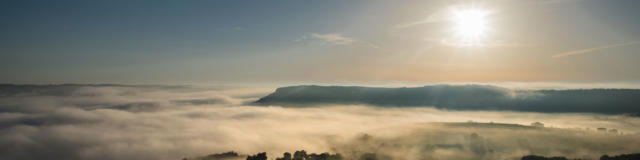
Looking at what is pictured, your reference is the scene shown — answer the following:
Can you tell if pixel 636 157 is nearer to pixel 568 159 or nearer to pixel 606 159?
pixel 606 159

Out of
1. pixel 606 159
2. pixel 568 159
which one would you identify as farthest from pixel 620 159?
pixel 568 159

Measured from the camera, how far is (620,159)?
631ft

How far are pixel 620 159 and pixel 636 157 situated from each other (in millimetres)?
9986

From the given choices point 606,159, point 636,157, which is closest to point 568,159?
point 606,159

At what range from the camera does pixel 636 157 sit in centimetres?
19325

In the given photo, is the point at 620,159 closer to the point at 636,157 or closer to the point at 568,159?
the point at 636,157

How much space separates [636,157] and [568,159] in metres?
36.1

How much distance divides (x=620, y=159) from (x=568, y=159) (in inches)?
1038

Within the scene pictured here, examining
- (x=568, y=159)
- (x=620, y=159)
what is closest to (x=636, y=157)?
(x=620, y=159)

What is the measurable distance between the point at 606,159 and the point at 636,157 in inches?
637

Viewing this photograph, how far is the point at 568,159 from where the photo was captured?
648 feet

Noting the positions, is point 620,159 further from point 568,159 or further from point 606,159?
point 568,159
